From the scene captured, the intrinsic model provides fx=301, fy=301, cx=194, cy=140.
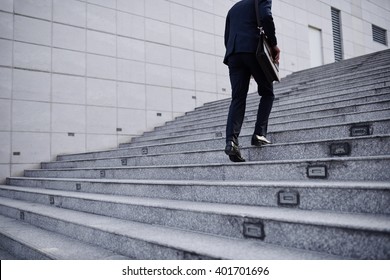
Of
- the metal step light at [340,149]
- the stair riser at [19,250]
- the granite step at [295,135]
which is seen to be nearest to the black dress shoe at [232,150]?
the granite step at [295,135]

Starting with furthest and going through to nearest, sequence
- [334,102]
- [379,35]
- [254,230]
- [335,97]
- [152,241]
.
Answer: [379,35] < [335,97] < [334,102] < [152,241] < [254,230]

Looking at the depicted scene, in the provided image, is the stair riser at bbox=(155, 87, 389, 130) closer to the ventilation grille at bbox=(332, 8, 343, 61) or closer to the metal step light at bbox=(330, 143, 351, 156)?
the metal step light at bbox=(330, 143, 351, 156)

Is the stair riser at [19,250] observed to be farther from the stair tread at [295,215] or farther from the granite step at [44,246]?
the stair tread at [295,215]

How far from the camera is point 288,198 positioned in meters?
2.19

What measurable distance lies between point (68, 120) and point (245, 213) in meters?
6.04

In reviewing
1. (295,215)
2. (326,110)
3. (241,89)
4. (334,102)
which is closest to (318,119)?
(326,110)

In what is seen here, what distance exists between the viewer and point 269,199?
231cm

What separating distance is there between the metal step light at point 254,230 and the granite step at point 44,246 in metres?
0.98

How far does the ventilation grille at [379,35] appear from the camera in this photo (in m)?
16.1

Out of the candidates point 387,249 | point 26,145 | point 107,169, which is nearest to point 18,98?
point 26,145

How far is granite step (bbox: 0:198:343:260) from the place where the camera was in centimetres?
178

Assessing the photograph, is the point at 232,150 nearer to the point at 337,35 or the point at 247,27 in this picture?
the point at 247,27

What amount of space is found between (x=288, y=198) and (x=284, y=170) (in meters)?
0.45
